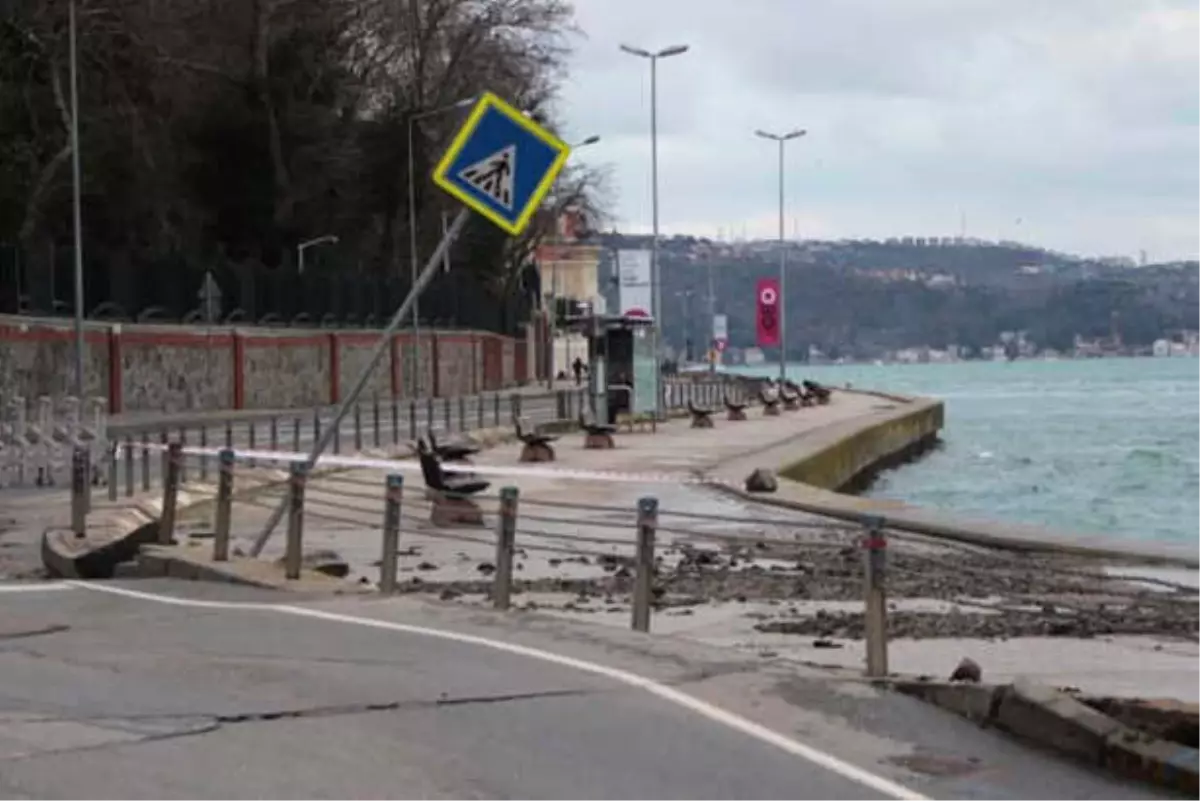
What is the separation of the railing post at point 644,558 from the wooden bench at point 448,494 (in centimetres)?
606

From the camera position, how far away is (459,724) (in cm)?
974

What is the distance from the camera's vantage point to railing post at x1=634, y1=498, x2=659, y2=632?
1277cm

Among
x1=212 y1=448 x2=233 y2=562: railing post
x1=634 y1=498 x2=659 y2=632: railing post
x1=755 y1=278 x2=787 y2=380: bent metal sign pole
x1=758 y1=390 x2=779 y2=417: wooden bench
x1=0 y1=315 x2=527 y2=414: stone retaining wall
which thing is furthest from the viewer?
x1=755 y1=278 x2=787 y2=380: bent metal sign pole

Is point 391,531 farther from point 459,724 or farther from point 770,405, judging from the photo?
point 770,405

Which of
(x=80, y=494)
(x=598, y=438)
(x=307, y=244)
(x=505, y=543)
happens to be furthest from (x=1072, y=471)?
(x=505, y=543)

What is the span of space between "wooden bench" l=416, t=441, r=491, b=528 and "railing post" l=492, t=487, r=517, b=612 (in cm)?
489

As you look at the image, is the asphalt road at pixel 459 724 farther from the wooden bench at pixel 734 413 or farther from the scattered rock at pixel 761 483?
the wooden bench at pixel 734 413

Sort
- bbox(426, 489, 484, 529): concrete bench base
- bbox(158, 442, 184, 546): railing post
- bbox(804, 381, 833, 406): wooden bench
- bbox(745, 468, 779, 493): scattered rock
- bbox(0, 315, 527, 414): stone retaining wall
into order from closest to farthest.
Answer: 1. bbox(158, 442, 184, 546): railing post
2. bbox(426, 489, 484, 529): concrete bench base
3. bbox(745, 468, 779, 493): scattered rock
4. bbox(0, 315, 527, 414): stone retaining wall
5. bbox(804, 381, 833, 406): wooden bench

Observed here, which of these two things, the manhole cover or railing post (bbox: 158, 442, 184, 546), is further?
railing post (bbox: 158, 442, 184, 546)

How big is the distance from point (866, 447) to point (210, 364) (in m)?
20.8

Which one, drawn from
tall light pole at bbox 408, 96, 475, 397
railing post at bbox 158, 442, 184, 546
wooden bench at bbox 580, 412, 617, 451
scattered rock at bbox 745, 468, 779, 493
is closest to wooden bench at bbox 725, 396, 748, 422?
tall light pole at bbox 408, 96, 475, 397

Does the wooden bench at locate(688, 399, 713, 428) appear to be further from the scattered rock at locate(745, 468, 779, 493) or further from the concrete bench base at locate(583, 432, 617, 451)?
the scattered rock at locate(745, 468, 779, 493)

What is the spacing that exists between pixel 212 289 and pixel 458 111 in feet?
82.0

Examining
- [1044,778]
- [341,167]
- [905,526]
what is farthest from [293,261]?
[1044,778]
